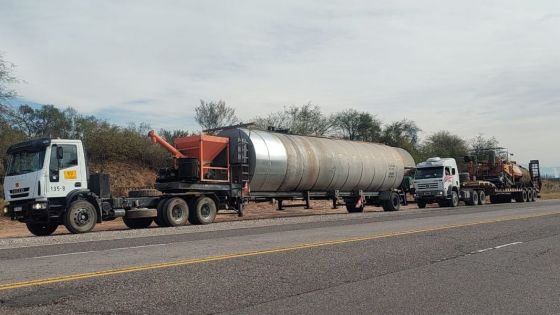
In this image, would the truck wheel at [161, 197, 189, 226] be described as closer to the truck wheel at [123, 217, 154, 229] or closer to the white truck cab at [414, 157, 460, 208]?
the truck wheel at [123, 217, 154, 229]

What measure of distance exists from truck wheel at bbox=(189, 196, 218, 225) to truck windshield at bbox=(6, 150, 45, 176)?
5.75 meters

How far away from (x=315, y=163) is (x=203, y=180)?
20.1ft

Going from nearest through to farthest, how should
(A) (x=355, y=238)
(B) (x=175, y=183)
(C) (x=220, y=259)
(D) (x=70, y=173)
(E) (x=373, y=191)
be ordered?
(C) (x=220, y=259), (A) (x=355, y=238), (D) (x=70, y=173), (B) (x=175, y=183), (E) (x=373, y=191)

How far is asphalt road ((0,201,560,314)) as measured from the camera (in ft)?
21.1

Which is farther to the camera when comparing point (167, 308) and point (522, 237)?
point (522, 237)

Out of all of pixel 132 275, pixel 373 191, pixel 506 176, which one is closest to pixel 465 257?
pixel 132 275

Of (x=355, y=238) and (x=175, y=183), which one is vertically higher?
(x=175, y=183)

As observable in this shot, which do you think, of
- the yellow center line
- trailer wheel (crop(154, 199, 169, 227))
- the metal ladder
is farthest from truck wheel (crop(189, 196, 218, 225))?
the metal ladder

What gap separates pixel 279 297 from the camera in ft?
22.3

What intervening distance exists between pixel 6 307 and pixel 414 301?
15.9 feet

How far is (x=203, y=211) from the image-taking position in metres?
20.3

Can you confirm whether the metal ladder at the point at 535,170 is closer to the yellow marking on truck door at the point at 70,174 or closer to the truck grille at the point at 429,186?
the truck grille at the point at 429,186

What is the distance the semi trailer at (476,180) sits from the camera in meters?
34.7

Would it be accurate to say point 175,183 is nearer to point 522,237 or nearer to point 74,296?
point 522,237
